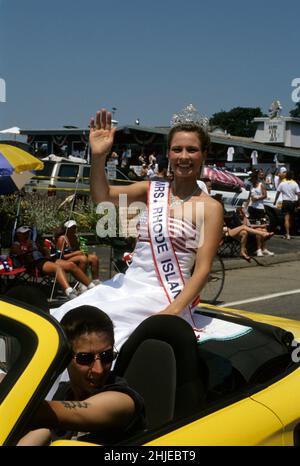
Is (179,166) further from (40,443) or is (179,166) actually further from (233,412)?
(40,443)

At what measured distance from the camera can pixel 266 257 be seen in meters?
13.9

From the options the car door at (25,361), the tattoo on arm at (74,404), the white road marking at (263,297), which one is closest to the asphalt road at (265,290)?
the white road marking at (263,297)

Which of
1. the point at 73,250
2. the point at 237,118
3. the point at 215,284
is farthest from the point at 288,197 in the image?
the point at 237,118

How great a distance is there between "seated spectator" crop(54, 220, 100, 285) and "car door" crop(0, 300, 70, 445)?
266 inches

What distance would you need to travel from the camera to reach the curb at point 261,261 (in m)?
12.8

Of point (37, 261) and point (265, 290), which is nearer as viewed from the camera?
point (37, 261)

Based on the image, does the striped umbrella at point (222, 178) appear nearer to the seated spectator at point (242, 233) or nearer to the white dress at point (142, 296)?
the seated spectator at point (242, 233)

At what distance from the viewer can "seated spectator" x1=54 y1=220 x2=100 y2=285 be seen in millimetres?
9109

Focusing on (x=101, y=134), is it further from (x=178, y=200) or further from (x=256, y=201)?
(x=256, y=201)

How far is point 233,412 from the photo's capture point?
2518mm

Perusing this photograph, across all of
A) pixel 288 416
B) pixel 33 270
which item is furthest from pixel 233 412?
pixel 33 270

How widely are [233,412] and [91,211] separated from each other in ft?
40.3

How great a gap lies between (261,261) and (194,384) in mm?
10935

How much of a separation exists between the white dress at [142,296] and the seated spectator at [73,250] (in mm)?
5446
